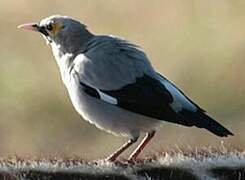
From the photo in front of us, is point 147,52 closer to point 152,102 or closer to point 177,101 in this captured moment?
point 177,101

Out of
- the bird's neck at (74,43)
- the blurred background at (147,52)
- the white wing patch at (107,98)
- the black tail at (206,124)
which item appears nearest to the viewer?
the black tail at (206,124)

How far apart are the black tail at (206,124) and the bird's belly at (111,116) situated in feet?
1.22

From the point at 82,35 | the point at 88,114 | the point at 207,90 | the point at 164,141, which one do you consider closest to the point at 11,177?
the point at 88,114

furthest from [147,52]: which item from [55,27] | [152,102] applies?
[152,102]

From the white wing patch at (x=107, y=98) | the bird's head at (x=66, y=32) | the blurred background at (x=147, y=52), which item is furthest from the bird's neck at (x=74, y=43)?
the blurred background at (x=147, y=52)

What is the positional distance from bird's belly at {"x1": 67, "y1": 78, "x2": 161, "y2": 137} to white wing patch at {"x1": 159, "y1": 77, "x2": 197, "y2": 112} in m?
0.24

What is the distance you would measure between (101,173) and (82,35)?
2.17 m

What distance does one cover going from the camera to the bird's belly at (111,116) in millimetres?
11711

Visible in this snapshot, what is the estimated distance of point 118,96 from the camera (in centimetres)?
1169

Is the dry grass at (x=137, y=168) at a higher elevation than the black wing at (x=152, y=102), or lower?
lower

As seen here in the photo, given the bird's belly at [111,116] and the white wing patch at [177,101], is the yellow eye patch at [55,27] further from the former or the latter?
the white wing patch at [177,101]

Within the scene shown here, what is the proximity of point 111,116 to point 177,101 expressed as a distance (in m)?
0.65

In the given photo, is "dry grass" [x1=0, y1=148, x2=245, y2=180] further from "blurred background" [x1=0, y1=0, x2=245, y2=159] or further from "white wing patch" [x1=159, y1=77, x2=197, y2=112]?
"blurred background" [x1=0, y1=0, x2=245, y2=159]

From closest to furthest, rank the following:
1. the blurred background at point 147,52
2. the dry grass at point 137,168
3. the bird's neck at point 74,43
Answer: the dry grass at point 137,168 < the bird's neck at point 74,43 < the blurred background at point 147,52
